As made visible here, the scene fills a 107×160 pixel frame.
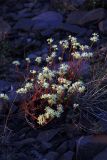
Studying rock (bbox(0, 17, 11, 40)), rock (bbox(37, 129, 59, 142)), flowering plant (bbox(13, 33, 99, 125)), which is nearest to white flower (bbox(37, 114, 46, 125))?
flowering plant (bbox(13, 33, 99, 125))

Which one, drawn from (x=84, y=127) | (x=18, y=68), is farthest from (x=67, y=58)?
(x=84, y=127)

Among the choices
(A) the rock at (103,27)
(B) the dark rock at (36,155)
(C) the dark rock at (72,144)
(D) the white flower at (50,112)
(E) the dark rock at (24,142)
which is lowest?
(E) the dark rock at (24,142)

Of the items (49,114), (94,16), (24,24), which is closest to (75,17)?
(94,16)

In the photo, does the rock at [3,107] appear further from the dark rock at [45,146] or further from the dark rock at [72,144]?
the dark rock at [72,144]

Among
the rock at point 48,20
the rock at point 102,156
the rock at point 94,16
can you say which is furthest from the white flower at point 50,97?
the rock at point 94,16

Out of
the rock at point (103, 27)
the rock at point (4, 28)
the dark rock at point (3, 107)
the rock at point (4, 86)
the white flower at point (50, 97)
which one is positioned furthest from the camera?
the rock at point (4, 28)

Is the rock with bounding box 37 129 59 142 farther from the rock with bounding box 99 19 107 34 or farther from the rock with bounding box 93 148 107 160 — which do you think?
the rock with bounding box 99 19 107 34
